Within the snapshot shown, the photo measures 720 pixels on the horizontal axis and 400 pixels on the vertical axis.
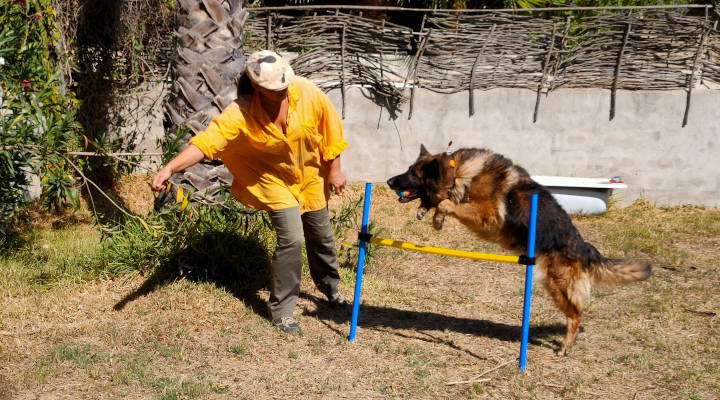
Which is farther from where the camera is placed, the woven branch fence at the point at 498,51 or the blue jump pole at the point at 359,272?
the woven branch fence at the point at 498,51

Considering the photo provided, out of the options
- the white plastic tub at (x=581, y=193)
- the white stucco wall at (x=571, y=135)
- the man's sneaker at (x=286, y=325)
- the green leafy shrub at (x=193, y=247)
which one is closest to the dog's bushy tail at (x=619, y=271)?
the man's sneaker at (x=286, y=325)

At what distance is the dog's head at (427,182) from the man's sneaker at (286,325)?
1.33m

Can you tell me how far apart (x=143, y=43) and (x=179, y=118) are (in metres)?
3.52

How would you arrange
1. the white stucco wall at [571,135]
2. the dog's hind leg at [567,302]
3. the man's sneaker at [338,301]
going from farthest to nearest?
the white stucco wall at [571,135] < the man's sneaker at [338,301] < the dog's hind leg at [567,302]

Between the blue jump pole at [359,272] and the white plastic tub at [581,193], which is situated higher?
the blue jump pole at [359,272]

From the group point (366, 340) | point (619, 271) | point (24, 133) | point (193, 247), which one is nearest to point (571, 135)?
point (619, 271)

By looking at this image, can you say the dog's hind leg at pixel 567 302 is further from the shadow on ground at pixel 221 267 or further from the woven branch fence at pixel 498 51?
the woven branch fence at pixel 498 51

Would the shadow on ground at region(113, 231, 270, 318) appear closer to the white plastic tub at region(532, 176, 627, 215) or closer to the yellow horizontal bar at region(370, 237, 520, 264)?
the yellow horizontal bar at region(370, 237, 520, 264)

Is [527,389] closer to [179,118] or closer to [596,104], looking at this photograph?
[179,118]

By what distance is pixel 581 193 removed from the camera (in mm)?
8938

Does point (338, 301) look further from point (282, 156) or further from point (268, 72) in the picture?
point (268, 72)

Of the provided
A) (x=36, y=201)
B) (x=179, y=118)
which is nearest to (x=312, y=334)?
(x=179, y=118)

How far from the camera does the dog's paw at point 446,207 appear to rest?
196 inches

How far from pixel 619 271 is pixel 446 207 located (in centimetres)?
142
